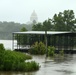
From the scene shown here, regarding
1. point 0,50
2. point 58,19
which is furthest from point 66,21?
point 0,50

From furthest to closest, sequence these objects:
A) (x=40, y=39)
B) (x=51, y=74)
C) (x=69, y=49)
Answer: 1. (x=40, y=39)
2. (x=69, y=49)
3. (x=51, y=74)

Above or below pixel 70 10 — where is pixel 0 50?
below

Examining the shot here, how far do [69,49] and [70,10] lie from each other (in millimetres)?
17864

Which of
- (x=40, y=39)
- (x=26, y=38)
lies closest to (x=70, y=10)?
(x=26, y=38)

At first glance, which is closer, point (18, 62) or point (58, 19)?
point (18, 62)

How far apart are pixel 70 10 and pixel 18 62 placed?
114 feet

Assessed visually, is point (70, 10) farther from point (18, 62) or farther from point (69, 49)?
point (18, 62)

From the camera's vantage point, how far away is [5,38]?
91.6m

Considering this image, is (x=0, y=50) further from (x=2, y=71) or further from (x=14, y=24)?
(x=14, y=24)

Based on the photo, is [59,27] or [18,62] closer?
[18,62]

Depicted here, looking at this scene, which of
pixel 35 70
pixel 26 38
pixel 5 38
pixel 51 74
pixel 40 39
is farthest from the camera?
pixel 5 38

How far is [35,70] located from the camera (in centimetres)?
1688

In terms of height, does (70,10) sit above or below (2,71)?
above

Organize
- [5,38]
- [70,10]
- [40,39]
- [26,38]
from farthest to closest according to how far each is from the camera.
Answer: [5,38], [70,10], [26,38], [40,39]
